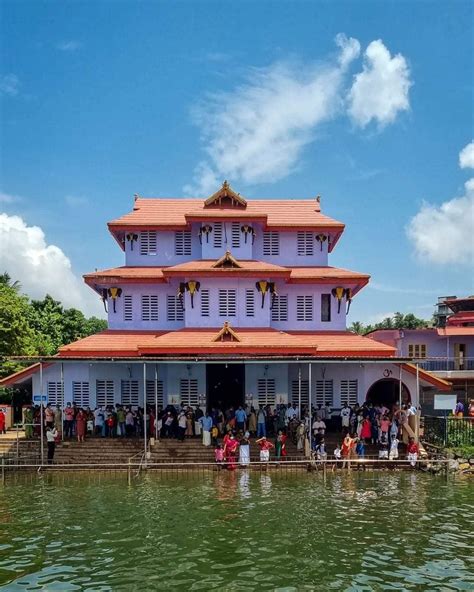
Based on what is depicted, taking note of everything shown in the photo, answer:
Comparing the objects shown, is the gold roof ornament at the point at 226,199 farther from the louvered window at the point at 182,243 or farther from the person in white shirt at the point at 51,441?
the person in white shirt at the point at 51,441

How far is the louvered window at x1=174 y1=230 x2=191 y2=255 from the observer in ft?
104

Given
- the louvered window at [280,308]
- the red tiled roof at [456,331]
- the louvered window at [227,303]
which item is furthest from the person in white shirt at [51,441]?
the red tiled roof at [456,331]

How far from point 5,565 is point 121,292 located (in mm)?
19020

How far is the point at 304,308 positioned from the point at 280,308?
130cm

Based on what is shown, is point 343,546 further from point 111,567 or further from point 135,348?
point 135,348

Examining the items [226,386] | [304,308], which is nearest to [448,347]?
[304,308]

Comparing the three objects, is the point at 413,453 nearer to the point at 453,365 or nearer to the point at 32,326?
the point at 453,365

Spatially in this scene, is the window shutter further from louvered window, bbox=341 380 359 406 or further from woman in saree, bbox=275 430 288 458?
woman in saree, bbox=275 430 288 458

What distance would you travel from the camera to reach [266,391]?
27188 mm

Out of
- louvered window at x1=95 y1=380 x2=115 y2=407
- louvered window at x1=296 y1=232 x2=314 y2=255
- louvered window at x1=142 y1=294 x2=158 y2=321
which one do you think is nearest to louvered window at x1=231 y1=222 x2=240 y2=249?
louvered window at x1=296 y1=232 x2=314 y2=255

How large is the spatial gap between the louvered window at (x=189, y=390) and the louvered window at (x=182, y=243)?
8022 mm

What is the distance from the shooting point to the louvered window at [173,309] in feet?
97.9

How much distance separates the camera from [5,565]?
→ 11.9m

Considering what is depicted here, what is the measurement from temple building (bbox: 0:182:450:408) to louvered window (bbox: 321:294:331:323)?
54 millimetres
